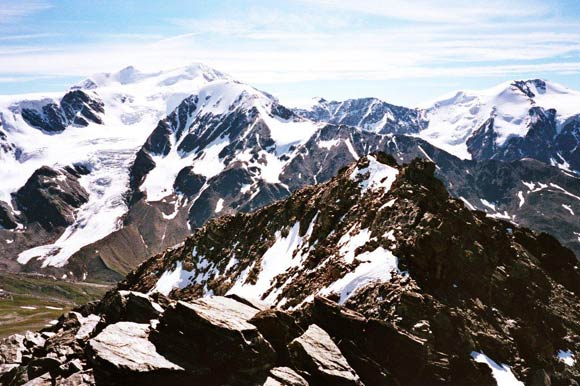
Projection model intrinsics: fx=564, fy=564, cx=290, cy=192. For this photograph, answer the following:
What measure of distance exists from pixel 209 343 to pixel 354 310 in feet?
62.3

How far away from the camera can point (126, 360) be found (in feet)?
125

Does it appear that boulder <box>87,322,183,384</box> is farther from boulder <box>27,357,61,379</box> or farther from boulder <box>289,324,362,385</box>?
boulder <box>289,324,362,385</box>

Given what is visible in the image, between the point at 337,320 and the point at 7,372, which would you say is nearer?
the point at 337,320

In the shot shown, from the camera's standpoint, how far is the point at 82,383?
3891cm

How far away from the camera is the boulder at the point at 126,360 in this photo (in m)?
37.8

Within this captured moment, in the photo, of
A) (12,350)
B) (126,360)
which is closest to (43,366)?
(126,360)

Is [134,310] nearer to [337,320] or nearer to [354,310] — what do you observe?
[337,320]

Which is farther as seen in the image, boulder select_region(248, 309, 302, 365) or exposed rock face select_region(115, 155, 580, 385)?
exposed rock face select_region(115, 155, 580, 385)

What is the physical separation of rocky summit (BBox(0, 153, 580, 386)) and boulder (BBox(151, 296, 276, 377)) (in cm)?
8

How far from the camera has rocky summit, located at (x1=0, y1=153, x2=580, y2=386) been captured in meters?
40.9

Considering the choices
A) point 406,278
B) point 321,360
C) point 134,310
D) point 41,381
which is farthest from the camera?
point 406,278

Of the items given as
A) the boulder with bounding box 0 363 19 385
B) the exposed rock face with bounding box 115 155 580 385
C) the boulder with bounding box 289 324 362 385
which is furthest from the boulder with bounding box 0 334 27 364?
the boulder with bounding box 289 324 362 385

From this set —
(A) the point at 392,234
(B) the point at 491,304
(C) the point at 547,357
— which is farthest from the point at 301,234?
(C) the point at 547,357

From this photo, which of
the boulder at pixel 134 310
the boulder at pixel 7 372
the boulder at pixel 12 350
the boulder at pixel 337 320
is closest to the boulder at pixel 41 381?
the boulder at pixel 134 310
